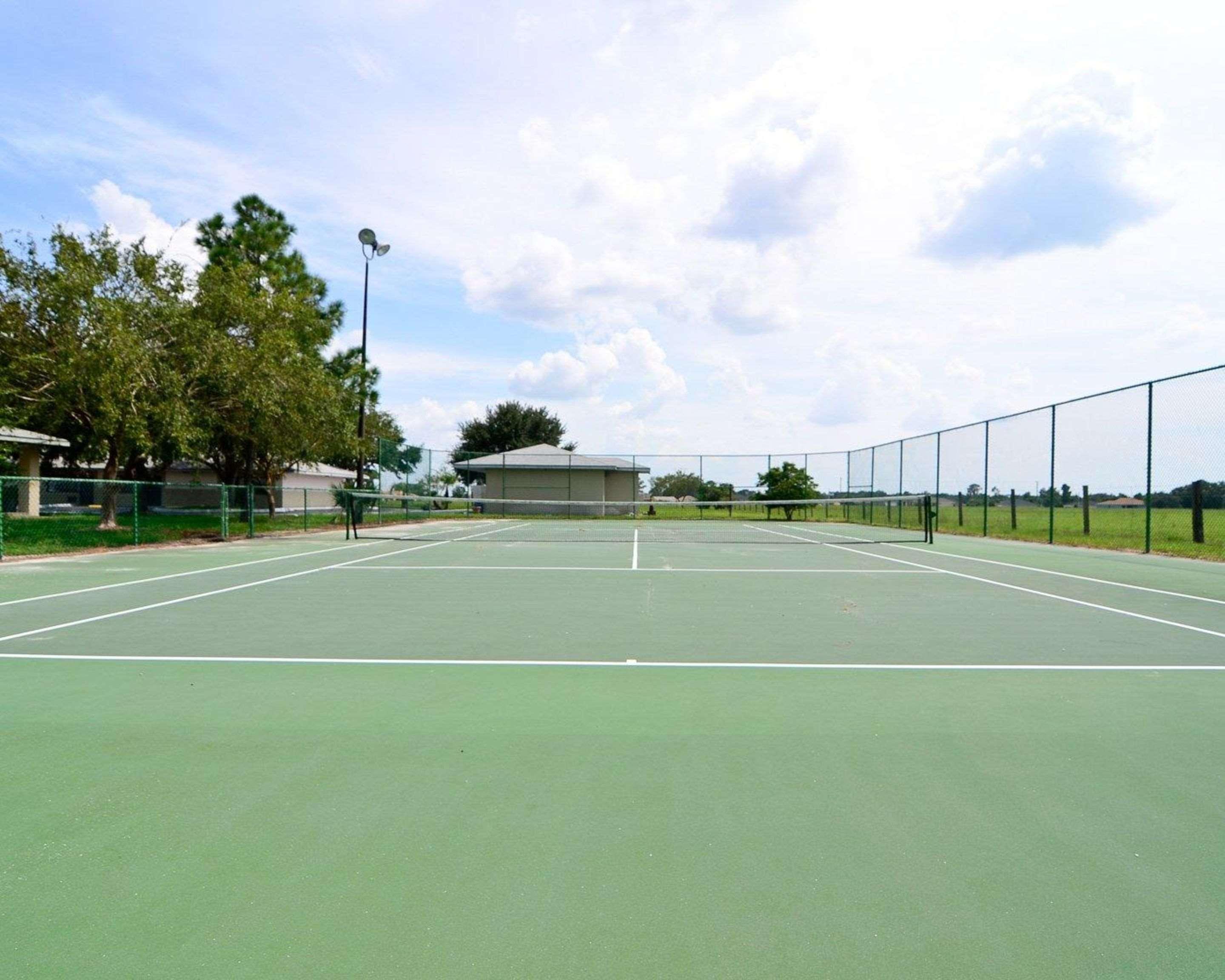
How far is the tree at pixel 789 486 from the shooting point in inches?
1489

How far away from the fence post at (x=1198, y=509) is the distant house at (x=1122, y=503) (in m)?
1.04

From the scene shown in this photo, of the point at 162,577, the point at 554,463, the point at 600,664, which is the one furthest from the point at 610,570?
the point at 554,463

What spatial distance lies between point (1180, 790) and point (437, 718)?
136 inches

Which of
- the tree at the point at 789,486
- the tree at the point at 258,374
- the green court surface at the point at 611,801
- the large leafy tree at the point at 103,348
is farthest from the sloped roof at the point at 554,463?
the green court surface at the point at 611,801

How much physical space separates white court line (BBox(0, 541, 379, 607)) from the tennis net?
172 inches

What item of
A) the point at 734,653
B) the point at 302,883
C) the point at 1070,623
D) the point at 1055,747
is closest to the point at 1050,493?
the point at 1070,623

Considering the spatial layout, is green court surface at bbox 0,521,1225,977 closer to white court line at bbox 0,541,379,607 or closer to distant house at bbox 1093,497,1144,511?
white court line at bbox 0,541,379,607

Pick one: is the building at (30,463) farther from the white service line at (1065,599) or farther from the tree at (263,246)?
the white service line at (1065,599)

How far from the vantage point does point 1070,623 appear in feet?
25.5

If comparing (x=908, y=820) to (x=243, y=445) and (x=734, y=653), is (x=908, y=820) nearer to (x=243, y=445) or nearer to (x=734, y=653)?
(x=734, y=653)

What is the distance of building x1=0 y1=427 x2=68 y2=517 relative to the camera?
26.4 m

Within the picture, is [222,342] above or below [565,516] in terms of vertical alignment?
above

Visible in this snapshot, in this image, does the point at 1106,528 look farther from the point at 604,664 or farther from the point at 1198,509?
the point at 604,664

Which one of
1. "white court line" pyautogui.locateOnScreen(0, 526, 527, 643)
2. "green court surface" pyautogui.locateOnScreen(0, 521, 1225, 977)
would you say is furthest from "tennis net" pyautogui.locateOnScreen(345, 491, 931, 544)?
"green court surface" pyautogui.locateOnScreen(0, 521, 1225, 977)
